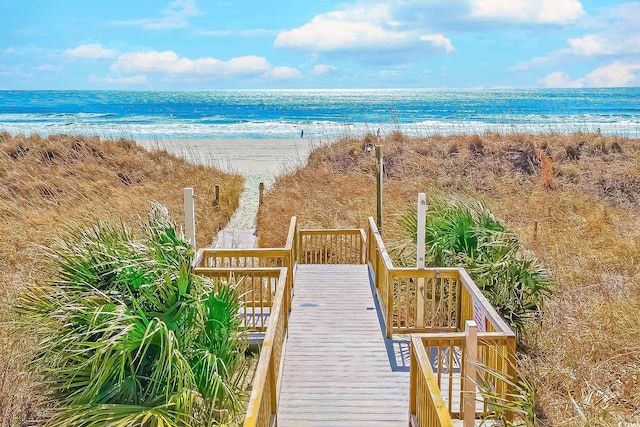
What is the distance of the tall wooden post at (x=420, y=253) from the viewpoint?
18.6ft

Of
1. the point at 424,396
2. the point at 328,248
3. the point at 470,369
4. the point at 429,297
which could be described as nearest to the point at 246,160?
the point at 328,248

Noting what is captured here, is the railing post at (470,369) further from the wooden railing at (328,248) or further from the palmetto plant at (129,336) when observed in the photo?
the wooden railing at (328,248)

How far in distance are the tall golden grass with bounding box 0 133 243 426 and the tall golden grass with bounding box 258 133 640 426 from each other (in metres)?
2.69

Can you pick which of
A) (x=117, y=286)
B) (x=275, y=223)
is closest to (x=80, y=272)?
(x=117, y=286)

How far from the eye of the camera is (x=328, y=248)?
9898mm

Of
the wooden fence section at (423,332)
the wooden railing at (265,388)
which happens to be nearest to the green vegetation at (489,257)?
the wooden fence section at (423,332)

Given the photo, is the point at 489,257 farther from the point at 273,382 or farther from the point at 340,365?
the point at 273,382

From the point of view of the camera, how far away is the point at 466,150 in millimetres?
18781

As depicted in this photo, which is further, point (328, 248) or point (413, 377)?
point (328, 248)

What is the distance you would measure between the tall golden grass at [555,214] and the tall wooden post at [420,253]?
132 centimetres

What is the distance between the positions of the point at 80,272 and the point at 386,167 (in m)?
14.4

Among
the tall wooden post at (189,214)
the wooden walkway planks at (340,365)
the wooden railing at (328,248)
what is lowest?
the wooden walkway planks at (340,365)

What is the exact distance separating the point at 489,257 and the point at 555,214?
6.09 meters

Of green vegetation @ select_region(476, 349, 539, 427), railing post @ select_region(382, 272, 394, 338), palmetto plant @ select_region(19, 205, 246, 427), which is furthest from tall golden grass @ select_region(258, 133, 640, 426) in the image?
palmetto plant @ select_region(19, 205, 246, 427)
